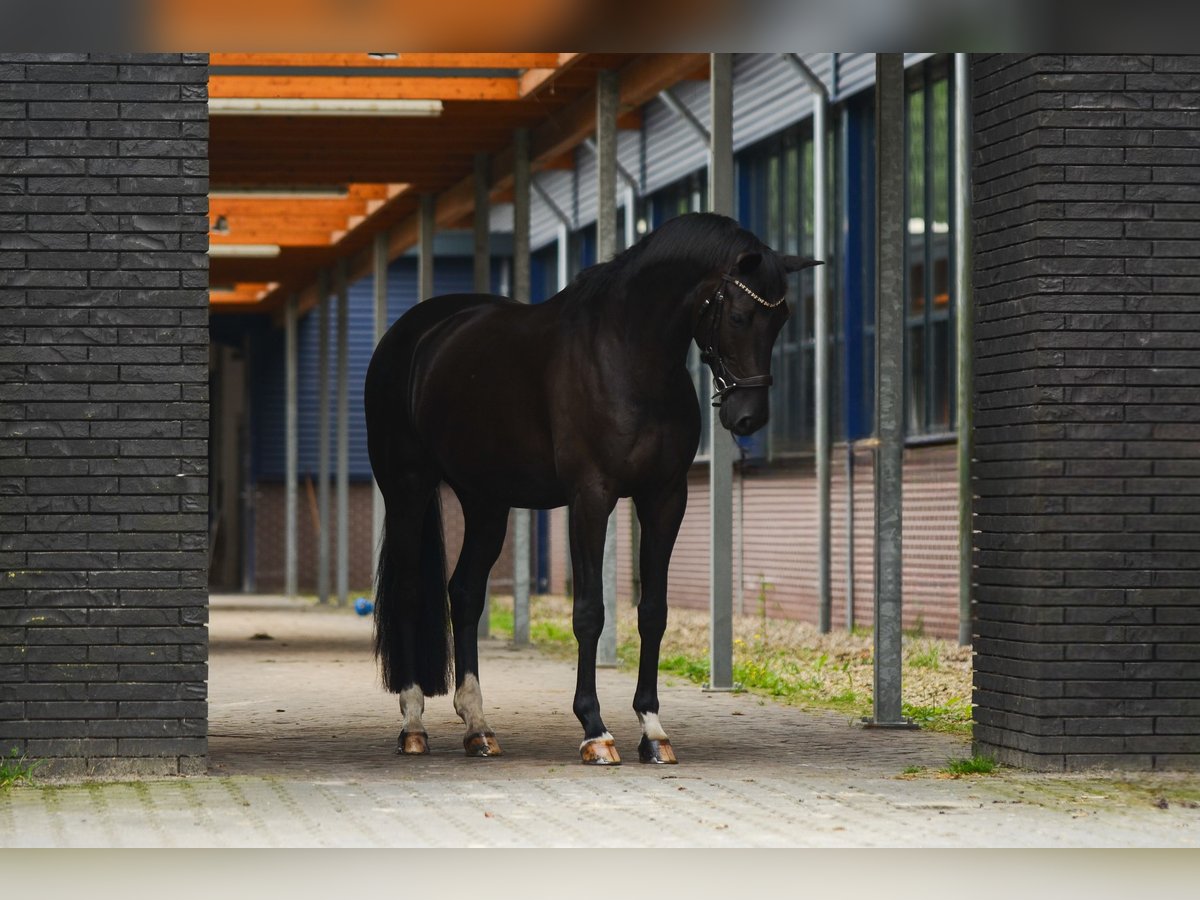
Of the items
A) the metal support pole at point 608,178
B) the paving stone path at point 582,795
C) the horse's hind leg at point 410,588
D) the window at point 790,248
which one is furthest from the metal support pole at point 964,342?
the horse's hind leg at point 410,588

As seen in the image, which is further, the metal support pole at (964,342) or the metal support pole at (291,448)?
the metal support pole at (291,448)

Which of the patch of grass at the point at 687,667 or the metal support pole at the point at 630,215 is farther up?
the metal support pole at the point at 630,215

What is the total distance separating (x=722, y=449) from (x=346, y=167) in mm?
7611

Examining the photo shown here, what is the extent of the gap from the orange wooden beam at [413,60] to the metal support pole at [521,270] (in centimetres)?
254

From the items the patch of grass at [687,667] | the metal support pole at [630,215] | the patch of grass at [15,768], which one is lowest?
the patch of grass at [687,667]

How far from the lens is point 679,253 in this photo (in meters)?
8.76

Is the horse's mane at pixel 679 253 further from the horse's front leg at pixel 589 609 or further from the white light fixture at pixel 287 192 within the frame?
the white light fixture at pixel 287 192

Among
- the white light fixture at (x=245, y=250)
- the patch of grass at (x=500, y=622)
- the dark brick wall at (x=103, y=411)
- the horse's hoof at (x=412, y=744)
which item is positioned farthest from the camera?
the white light fixture at (x=245, y=250)

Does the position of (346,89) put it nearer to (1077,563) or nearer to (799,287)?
(799,287)

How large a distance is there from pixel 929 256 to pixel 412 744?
9970 mm

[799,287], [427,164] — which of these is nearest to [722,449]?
[427,164]

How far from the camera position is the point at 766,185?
22.7 m

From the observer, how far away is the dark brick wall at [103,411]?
8.07 m

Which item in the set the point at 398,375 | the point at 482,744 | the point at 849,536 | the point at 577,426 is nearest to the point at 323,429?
the point at 849,536
